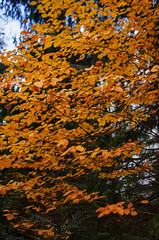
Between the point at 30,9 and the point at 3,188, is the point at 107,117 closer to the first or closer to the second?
the point at 3,188

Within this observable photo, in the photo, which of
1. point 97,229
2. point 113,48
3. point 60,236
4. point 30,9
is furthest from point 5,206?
point 30,9

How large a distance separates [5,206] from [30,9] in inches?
222

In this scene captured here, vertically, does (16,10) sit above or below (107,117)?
above

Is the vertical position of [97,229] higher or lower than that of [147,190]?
lower

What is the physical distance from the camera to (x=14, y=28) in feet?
22.2

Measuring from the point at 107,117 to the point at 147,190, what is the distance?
2909mm

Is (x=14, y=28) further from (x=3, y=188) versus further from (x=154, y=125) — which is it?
(x=3, y=188)

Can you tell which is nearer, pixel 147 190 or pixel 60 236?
pixel 60 236

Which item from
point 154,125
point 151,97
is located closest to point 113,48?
point 151,97

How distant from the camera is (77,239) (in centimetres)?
448

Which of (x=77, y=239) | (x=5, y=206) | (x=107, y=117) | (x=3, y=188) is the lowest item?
(x=77, y=239)

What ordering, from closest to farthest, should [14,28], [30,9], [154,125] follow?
[154,125] < [30,9] < [14,28]

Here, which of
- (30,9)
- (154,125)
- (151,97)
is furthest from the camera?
(30,9)

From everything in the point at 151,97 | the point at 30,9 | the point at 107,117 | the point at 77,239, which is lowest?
the point at 77,239
